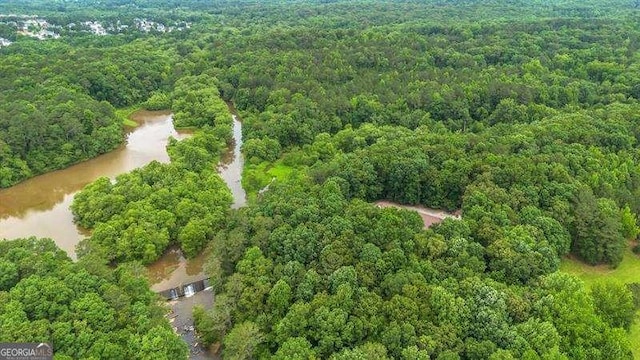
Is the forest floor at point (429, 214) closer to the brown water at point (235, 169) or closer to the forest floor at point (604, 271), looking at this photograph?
the forest floor at point (604, 271)

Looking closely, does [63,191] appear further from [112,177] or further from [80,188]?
[112,177]

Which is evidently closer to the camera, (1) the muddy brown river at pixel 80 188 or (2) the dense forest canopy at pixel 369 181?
(2) the dense forest canopy at pixel 369 181

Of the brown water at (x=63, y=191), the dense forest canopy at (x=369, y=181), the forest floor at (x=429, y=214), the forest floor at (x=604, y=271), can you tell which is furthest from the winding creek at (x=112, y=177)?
the forest floor at (x=604, y=271)

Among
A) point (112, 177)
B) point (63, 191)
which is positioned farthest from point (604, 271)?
point (63, 191)

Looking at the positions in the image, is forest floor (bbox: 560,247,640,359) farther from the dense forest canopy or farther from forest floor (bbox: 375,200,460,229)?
forest floor (bbox: 375,200,460,229)

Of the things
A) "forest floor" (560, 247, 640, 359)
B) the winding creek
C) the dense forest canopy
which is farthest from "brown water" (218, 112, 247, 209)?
"forest floor" (560, 247, 640, 359)

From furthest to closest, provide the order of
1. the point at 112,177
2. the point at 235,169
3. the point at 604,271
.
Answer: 1. the point at 235,169
2. the point at 112,177
3. the point at 604,271

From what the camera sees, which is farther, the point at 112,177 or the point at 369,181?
the point at 112,177
